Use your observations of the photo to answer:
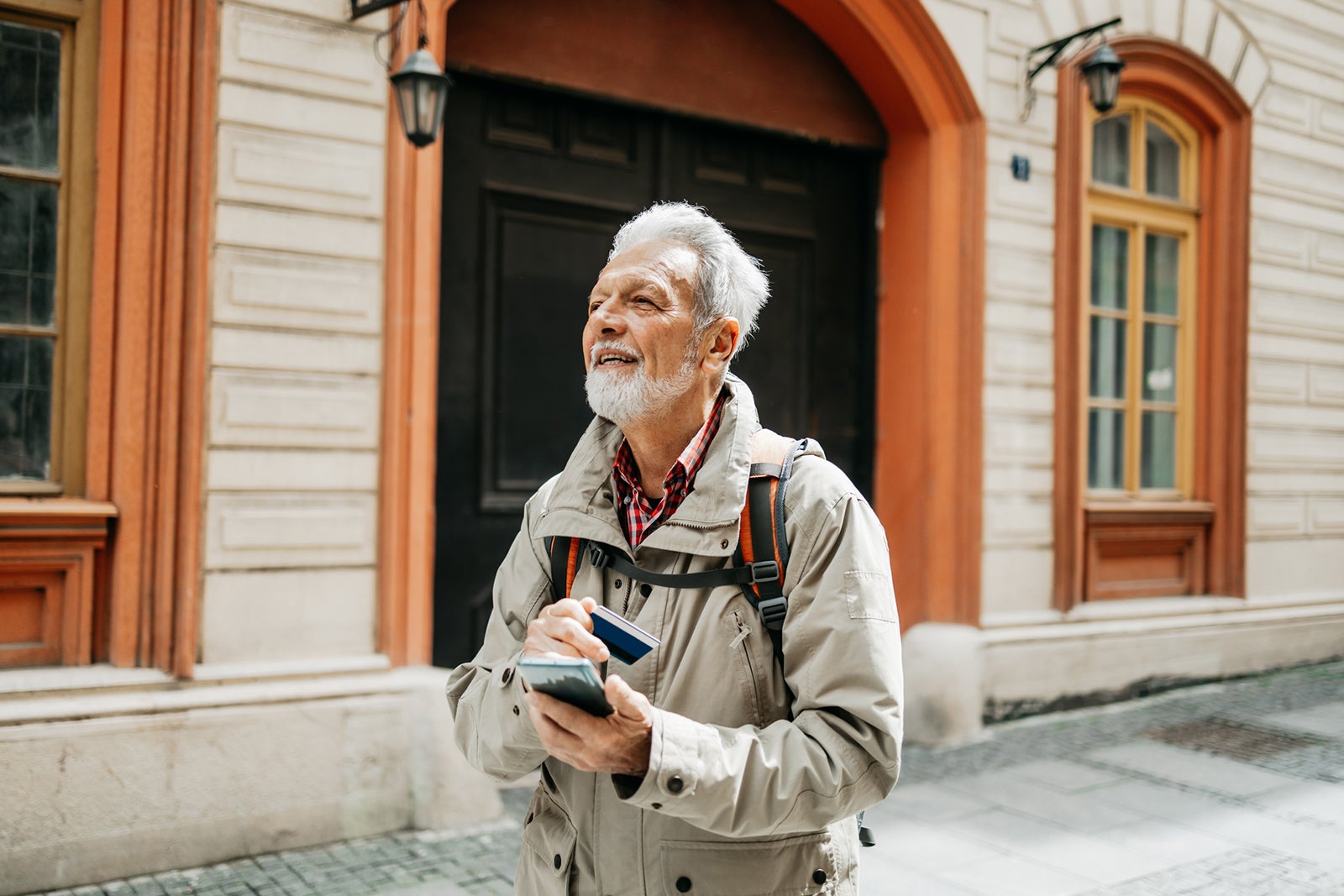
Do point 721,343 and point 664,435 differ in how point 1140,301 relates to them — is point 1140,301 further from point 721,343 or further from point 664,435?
point 664,435

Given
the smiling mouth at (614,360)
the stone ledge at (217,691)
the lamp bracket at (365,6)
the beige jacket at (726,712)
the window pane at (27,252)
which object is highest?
the lamp bracket at (365,6)

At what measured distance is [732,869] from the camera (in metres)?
1.72

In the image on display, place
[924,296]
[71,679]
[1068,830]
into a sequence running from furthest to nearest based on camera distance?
[924,296] → [1068,830] → [71,679]

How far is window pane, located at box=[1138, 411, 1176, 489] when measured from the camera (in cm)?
759

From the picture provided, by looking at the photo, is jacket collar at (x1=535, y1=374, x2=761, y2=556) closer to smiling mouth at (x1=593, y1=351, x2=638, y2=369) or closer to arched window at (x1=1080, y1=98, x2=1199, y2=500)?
smiling mouth at (x1=593, y1=351, x2=638, y2=369)

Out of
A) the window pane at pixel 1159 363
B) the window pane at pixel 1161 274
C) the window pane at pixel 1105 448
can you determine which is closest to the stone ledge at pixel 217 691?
the window pane at pixel 1105 448

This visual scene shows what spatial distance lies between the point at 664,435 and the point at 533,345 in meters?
3.47

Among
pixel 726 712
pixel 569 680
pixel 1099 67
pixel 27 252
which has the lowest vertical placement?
pixel 726 712

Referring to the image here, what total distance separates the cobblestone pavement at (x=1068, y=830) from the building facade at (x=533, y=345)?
0.70 ft

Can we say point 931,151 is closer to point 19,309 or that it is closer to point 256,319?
point 256,319

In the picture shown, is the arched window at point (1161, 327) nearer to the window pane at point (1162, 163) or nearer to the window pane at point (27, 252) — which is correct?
the window pane at point (1162, 163)

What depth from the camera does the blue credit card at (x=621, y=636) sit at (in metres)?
1.58

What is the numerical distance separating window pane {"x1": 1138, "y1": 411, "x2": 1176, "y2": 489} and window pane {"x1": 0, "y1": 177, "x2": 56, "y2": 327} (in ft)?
21.5

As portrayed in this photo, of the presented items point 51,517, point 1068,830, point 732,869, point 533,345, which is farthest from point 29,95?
point 1068,830
